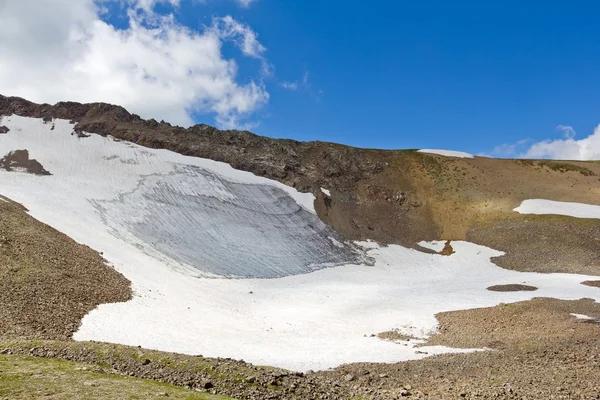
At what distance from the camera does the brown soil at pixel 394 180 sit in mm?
66375

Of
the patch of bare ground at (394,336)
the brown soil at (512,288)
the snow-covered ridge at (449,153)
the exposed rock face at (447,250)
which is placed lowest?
the patch of bare ground at (394,336)

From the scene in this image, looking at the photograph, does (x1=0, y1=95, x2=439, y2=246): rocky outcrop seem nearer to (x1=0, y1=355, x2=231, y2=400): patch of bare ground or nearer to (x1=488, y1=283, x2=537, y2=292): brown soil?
(x1=488, y1=283, x2=537, y2=292): brown soil

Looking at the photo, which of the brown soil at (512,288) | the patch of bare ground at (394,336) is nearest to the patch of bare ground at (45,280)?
the patch of bare ground at (394,336)

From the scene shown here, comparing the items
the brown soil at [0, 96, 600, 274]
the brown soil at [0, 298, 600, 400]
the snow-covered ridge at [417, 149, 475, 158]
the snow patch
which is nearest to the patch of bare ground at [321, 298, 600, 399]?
the brown soil at [0, 298, 600, 400]

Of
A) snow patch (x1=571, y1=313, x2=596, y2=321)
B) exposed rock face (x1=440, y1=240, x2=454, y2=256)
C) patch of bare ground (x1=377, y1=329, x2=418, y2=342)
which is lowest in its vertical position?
patch of bare ground (x1=377, y1=329, x2=418, y2=342)

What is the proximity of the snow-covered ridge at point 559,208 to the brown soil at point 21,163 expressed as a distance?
66.7 metres

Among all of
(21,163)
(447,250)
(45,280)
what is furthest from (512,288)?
(21,163)

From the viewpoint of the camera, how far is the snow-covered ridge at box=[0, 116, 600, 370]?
26609 millimetres

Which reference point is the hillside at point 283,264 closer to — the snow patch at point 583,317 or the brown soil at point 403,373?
the brown soil at point 403,373

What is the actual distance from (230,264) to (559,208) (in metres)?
52.5

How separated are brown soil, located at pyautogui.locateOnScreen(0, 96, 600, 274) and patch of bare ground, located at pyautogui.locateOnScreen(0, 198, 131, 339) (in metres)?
35.9

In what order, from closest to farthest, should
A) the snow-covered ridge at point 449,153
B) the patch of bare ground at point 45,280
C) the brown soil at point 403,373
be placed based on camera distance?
the brown soil at point 403,373 < the patch of bare ground at point 45,280 < the snow-covered ridge at point 449,153

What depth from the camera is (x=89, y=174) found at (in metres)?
57.7

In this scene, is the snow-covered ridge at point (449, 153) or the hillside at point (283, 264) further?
the snow-covered ridge at point (449, 153)
